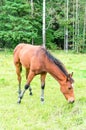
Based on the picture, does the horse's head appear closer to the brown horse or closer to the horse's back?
the brown horse

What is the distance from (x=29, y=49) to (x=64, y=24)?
705 inches

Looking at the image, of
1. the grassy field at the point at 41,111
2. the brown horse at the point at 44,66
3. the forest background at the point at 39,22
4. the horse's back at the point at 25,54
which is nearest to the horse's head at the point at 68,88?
the brown horse at the point at 44,66

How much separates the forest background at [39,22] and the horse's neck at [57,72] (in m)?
15.3

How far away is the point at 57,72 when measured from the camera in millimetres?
6785

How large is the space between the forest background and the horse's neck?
50.1 feet

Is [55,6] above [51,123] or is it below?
above

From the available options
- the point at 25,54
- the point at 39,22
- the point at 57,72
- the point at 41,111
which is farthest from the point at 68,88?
the point at 39,22

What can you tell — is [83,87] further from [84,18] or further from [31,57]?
[84,18]

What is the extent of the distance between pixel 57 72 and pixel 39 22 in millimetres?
18680

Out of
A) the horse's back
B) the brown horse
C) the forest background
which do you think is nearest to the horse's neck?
the brown horse

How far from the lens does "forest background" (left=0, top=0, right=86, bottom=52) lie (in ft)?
74.4

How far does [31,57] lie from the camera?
7.43 meters


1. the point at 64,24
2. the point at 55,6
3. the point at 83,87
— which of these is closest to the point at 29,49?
the point at 83,87

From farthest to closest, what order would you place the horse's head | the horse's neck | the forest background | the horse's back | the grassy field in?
1. the forest background
2. the horse's back
3. the horse's neck
4. the horse's head
5. the grassy field
